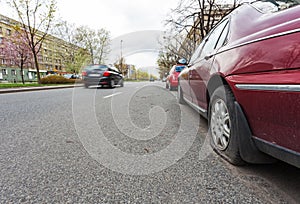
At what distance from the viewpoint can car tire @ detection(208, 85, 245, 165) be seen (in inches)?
58.7

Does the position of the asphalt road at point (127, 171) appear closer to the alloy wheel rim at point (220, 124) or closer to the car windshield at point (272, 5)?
the alloy wheel rim at point (220, 124)

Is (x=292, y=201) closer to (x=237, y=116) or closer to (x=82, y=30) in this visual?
(x=237, y=116)

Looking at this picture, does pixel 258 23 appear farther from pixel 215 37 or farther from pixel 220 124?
pixel 215 37

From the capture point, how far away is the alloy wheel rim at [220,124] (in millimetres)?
1663

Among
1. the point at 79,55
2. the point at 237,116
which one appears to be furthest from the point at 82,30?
the point at 237,116

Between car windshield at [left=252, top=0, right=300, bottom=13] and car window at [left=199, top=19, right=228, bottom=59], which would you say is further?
car window at [left=199, top=19, right=228, bottom=59]

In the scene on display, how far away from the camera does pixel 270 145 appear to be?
1.18m

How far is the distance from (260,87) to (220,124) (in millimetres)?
664

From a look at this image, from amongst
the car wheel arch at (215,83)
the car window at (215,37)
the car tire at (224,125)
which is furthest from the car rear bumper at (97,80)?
the car tire at (224,125)

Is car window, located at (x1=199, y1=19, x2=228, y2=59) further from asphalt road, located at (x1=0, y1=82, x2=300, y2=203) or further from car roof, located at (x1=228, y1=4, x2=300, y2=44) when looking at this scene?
asphalt road, located at (x1=0, y1=82, x2=300, y2=203)

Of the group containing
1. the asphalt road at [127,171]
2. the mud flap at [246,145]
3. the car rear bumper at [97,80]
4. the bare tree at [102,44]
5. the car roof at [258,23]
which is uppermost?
the bare tree at [102,44]

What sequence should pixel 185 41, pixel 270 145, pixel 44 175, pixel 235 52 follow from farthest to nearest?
pixel 185 41, pixel 235 52, pixel 44 175, pixel 270 145

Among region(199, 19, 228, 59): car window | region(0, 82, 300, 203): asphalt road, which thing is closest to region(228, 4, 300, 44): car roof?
region(199, 19, 228, 59): car window

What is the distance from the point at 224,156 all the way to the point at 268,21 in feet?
4.02
